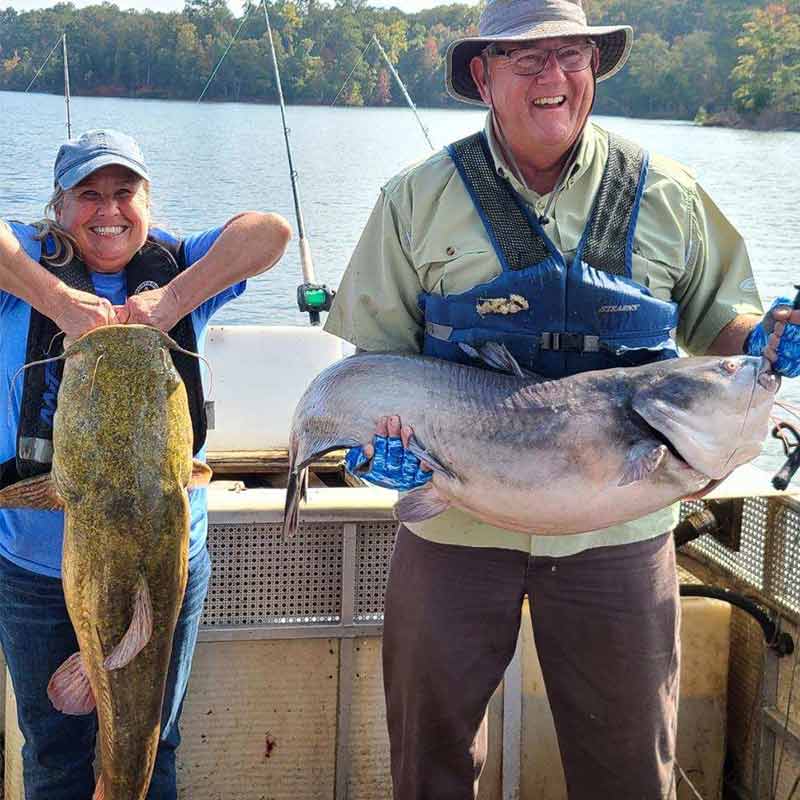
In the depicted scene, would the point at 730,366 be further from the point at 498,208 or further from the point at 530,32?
the point at 530,32

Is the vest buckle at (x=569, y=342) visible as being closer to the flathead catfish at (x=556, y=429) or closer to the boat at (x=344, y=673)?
the flathead catfish at (x=556, y=429)

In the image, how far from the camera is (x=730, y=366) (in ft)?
8.14

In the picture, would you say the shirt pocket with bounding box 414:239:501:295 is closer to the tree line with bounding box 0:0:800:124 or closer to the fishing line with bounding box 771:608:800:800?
the tree line with bounding box 0:0:800:124

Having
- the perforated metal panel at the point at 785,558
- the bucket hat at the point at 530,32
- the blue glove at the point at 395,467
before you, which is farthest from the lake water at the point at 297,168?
the blue glove at the point at 395,467

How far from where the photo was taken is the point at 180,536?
2.56 meters

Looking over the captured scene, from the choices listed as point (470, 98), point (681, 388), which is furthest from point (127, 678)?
point (470, 98)

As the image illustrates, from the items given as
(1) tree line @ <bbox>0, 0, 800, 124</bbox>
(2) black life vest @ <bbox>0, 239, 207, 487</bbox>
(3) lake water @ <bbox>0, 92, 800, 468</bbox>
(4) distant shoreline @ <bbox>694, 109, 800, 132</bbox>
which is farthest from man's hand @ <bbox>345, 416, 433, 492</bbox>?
(4) distant shoreline @ <bbox>694, 109, 800, 132</bbox>

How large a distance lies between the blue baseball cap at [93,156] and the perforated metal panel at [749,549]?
7.27 ft

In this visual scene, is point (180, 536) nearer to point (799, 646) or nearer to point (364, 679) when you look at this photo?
point (364, 679)

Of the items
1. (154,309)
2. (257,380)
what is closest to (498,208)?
(154,309)

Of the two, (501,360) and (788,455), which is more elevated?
(501,360)

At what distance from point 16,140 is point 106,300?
21870mm

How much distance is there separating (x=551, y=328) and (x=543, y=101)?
0.56 meters

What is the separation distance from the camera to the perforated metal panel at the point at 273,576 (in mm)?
3482
